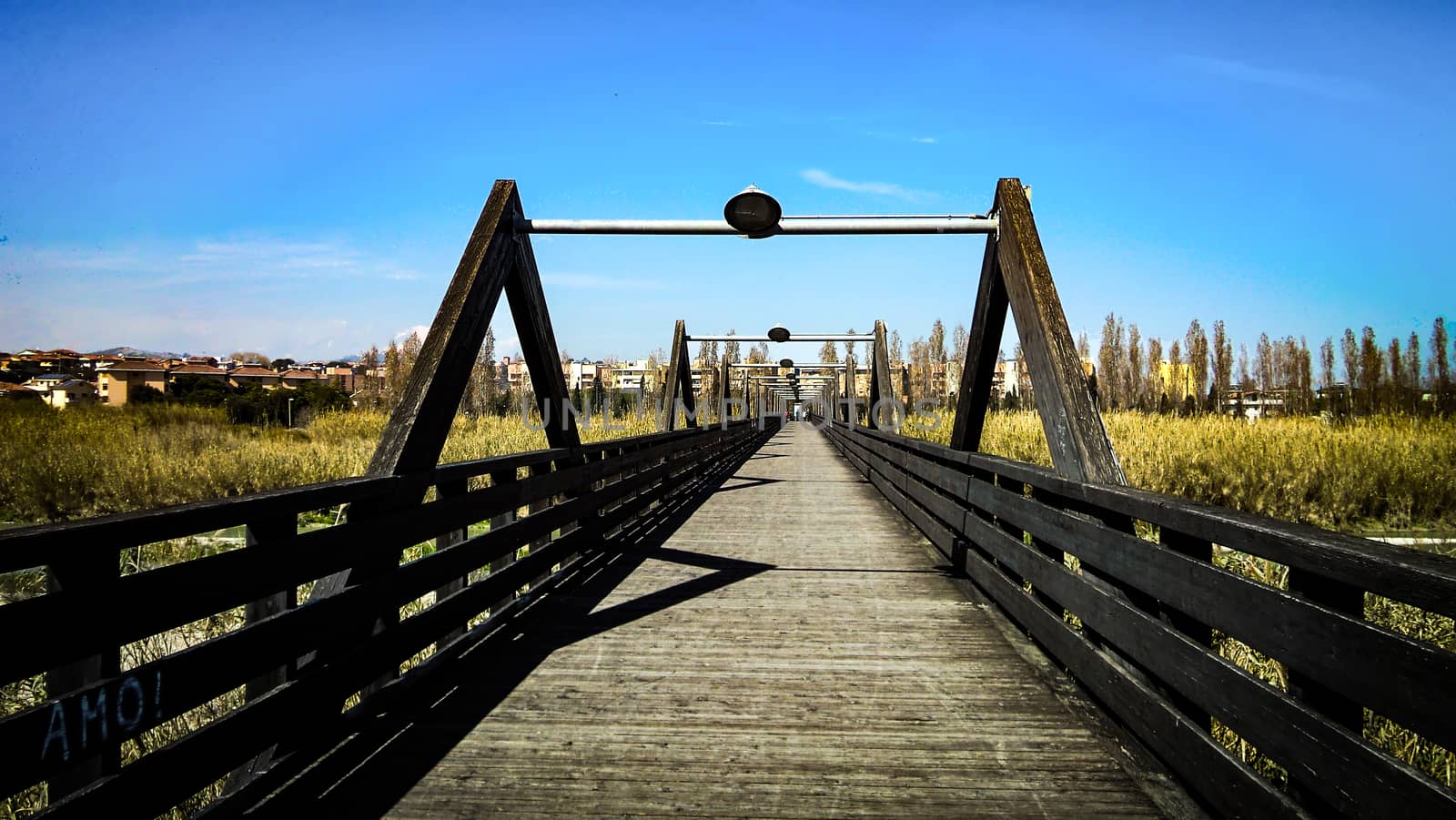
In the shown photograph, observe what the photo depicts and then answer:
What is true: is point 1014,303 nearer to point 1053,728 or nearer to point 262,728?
point 1053,728

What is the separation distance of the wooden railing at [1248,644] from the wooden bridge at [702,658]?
1cm

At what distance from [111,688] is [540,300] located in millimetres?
4702

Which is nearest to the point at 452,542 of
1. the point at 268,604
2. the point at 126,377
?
the point at 268,604

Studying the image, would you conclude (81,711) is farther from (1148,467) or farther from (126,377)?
(126,377)

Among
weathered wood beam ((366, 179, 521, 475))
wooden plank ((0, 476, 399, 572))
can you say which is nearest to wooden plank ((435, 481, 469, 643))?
weathered wood beam ((366, 179, 521, 475))

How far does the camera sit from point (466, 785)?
3201 millimetres

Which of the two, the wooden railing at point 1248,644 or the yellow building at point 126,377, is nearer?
the wooden railing at point 1248,644

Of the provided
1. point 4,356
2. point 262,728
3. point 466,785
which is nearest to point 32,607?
point 262,728

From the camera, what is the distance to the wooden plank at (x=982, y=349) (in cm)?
639

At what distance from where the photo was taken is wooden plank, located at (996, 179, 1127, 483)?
14.6 ft

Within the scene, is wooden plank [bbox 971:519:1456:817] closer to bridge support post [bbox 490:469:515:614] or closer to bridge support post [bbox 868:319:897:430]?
bridge support post [bbox 490:469:515:614]

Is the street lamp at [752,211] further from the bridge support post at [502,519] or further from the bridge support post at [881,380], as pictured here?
the bridge support post at [881,380]

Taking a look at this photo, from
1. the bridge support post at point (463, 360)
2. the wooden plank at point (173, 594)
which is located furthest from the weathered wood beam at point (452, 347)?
the wooden plank at point (173, 594)

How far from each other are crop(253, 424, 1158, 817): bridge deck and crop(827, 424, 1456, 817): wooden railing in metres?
0.34
